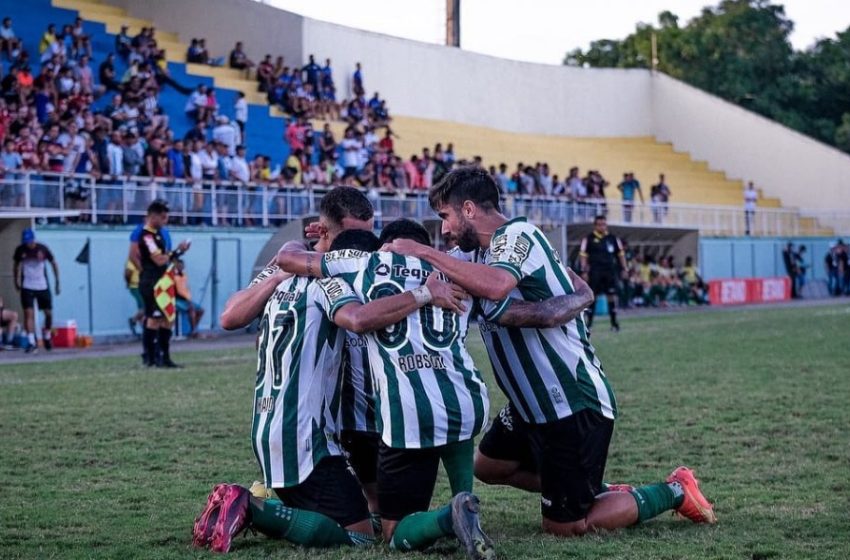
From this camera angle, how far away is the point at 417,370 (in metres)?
6.06

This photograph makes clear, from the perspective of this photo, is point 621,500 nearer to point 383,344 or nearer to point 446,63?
point 383,344

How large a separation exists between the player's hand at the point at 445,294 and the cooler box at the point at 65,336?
56.3 feet

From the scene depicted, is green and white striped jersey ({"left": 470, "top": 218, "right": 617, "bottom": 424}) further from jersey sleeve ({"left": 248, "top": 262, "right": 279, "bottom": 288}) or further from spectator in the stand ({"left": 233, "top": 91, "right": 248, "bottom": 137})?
spectator in the stand ({"left": 233, "top": 91, "right": 248, "bottom": 137})

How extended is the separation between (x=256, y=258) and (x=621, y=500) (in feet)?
64.3

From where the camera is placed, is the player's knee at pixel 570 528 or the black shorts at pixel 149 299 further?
the black shorts at pixel 149 299

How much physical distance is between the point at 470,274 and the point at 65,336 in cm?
1731

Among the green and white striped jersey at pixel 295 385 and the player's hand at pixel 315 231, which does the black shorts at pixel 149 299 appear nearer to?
the player's hand at pixel 315 231

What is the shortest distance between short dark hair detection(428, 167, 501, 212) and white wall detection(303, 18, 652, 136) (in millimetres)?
33818

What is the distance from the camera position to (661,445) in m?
9.62

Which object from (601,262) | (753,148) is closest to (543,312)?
(601,262)

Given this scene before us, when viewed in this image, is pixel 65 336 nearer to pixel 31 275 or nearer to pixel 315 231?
pixel 31 275

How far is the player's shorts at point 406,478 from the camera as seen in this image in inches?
240

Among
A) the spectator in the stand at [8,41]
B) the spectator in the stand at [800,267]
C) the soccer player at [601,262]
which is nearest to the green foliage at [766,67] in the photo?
the spectator in the stand at [800,267]

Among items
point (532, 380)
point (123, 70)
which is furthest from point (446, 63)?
point (532, 380)
